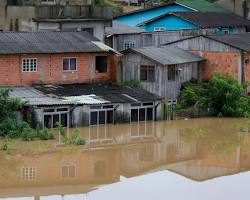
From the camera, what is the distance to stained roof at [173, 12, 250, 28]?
45.8m

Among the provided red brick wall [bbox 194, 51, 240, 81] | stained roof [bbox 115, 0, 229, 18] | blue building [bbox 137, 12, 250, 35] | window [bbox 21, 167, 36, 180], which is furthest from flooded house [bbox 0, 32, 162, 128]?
stained roof [bbox 115, 0, 229, 18]

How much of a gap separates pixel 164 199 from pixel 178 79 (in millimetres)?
14943

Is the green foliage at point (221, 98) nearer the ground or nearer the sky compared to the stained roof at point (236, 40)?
nearer the ground

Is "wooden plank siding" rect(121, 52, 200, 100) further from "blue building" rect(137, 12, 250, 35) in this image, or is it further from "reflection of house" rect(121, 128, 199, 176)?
"blue building" rect(137, 12, 250, 35)

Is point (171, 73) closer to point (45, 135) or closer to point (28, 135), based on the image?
point (45, 135)

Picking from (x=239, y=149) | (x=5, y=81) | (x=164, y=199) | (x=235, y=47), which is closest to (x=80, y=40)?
(x=5, y=81)

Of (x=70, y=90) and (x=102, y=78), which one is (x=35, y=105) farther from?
(x=102, y=78)

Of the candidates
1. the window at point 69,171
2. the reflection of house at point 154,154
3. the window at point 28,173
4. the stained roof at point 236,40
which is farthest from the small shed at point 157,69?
the window at point 28,173

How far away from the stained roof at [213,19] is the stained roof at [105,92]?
36.1 ft

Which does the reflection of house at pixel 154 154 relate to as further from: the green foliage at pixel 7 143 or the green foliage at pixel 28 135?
the green foliage at pixel 7 143

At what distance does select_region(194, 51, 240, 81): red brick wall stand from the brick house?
473 cm

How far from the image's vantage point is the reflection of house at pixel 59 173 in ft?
78.7

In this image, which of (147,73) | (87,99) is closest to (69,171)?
(87,99)

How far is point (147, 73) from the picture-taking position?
36438 millimetres
